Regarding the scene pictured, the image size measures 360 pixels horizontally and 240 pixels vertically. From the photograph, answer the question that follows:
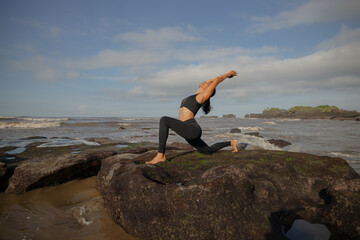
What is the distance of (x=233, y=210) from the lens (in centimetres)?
263

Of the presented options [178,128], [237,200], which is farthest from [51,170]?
Answer: [237,200]

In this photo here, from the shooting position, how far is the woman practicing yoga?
190 inches

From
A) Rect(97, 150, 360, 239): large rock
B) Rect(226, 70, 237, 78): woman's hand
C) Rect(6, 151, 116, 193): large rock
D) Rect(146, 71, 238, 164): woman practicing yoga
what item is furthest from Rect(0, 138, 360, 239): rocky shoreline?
Rect(6, 151, 116, 193): large rock

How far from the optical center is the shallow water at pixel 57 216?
3.19 m

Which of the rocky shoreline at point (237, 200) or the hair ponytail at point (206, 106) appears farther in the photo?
the hair ponytail at point (206, 106)

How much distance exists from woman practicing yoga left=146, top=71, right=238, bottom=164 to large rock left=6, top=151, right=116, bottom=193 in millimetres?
2395

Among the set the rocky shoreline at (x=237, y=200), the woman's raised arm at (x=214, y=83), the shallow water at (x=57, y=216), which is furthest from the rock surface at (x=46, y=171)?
the woman's raised arm at (x=214, y=83)

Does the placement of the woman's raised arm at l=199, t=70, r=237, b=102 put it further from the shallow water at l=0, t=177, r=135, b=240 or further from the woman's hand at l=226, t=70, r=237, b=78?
the shallow water at l=0, t=177, r=135, b=240

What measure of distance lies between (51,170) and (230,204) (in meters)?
4.76

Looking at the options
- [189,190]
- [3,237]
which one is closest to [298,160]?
[189,190]

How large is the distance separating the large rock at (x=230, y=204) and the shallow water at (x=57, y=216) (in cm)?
38

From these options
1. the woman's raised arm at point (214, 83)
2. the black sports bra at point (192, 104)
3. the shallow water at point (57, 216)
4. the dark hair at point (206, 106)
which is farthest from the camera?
the dark hair at point (206, 106)

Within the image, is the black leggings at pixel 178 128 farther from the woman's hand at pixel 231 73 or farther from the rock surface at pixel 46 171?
the rock surface at pixel 46 171

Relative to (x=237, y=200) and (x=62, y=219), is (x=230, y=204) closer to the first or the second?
(x=237, y=200)
